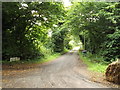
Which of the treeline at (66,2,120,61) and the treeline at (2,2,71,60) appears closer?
the treeline at (66,2,120,61)

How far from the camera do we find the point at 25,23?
12.8 meters

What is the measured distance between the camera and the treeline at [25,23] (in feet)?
34.2

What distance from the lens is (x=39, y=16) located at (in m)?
12.0

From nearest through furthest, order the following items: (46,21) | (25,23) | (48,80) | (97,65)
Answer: (48,80) < (97,65) < (46,21) < (25,23)

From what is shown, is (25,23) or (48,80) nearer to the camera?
(48,80)

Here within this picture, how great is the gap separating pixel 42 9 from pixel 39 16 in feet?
4.54

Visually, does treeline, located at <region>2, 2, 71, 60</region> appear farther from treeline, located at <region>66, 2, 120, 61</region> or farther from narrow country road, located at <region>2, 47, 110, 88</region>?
narrow country road, located at <region>2, 47, 110, 88</region>

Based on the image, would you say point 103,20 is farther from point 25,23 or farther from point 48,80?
point 48,80

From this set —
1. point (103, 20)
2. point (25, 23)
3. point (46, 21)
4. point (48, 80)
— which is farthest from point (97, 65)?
point (25, 23)

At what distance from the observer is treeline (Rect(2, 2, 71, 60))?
10.4 m

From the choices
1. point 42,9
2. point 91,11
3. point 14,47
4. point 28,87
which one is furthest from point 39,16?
point 28,87

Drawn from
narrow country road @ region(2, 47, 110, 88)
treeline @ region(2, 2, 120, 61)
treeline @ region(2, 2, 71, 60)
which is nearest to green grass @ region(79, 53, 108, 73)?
treeline @ region(2, 2, 120, 61)

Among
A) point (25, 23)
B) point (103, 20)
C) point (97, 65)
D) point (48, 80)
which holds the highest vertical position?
point (103, 20)

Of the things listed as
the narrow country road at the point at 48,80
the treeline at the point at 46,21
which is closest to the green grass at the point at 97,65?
the treeline at the point at 46,21
